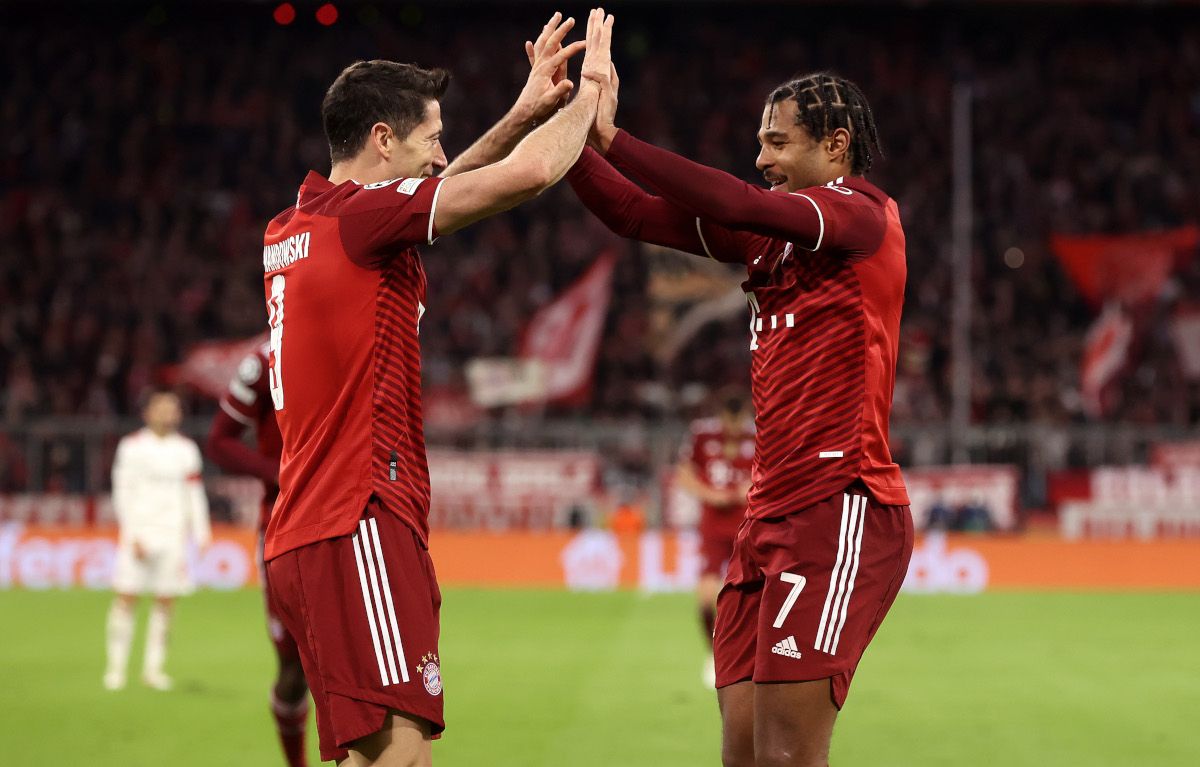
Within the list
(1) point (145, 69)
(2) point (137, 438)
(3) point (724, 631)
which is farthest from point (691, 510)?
(1) point (145, 69)

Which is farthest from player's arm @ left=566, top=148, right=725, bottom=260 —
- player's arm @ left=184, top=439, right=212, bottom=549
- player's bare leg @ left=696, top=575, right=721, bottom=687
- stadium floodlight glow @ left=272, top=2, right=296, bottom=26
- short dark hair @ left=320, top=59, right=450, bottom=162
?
stadium floodlight glow @ left=272, top=2, right=296, bottom=26

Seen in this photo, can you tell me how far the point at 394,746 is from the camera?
3611mm

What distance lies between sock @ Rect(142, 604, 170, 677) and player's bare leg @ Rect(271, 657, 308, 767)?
4.12m

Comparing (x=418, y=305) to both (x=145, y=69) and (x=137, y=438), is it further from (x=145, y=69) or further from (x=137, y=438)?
(x=145, y=69)

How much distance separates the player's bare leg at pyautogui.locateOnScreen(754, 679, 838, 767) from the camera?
402 cm

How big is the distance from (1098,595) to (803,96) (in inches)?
517

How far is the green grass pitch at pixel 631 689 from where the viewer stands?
801cm

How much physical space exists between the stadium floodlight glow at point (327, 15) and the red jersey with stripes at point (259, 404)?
2224cm

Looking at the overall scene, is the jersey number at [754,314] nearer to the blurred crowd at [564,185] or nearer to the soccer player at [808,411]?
the soccer player at [808,411]

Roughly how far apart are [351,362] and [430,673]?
→ 0.82 metres

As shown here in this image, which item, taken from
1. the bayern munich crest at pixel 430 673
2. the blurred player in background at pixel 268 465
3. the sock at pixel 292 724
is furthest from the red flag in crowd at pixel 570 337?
the bayern munich crest at pixel 430 673

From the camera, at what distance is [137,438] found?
11180 mm

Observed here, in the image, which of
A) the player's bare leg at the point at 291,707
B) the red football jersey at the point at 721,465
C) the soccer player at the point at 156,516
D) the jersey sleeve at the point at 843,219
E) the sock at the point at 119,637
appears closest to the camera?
the jersey sleeve at the point at 843,219

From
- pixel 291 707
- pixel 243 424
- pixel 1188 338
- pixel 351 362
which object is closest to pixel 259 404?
pixel 243 424
